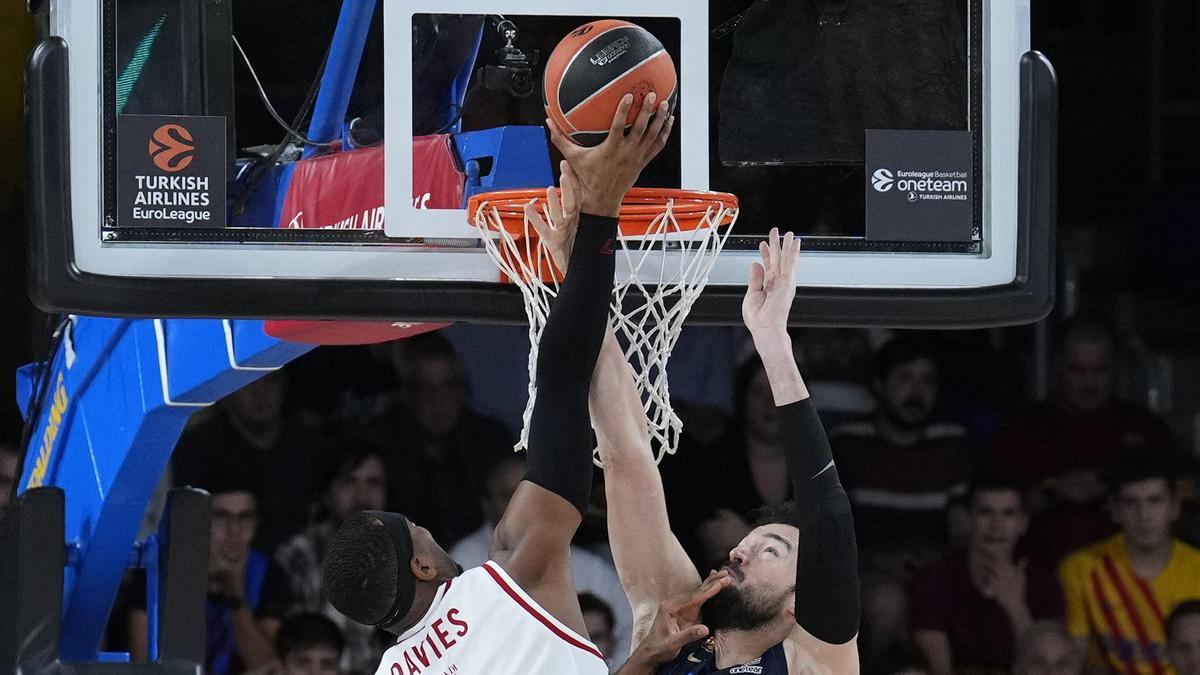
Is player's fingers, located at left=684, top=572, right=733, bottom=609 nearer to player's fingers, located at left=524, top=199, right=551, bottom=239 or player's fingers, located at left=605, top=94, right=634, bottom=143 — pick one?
player's fingers, located at left=524, top=199, right=551, bottom=239

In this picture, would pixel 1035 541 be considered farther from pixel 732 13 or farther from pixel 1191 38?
pixel 732 13

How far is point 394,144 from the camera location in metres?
2.88

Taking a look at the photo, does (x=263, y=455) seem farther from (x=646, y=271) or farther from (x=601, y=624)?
(x=646, y=271)

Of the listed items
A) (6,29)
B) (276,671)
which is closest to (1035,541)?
(276,671)

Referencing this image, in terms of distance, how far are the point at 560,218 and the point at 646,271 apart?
29 centimetres

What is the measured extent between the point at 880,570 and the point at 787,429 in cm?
308

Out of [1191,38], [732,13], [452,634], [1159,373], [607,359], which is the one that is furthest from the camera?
[1191,38]

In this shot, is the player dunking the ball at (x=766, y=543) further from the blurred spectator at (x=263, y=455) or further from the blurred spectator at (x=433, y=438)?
the blurred spectator at (x=263, y=455)

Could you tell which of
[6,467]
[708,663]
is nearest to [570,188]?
[708,663]

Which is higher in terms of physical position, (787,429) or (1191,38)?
(1191,38)

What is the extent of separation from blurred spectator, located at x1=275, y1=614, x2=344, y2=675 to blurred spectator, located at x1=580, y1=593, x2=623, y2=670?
0.81 m

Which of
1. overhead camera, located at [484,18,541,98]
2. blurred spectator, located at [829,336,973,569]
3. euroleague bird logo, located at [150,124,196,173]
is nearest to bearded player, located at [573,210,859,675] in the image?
overhead camera, located at [484,18,541,98]

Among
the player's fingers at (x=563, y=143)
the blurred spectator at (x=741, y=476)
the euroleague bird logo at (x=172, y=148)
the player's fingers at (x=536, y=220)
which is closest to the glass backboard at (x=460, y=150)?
the euroleague bird logo at (x=172, y=148)

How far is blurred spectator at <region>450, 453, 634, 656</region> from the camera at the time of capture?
17.3 ft
